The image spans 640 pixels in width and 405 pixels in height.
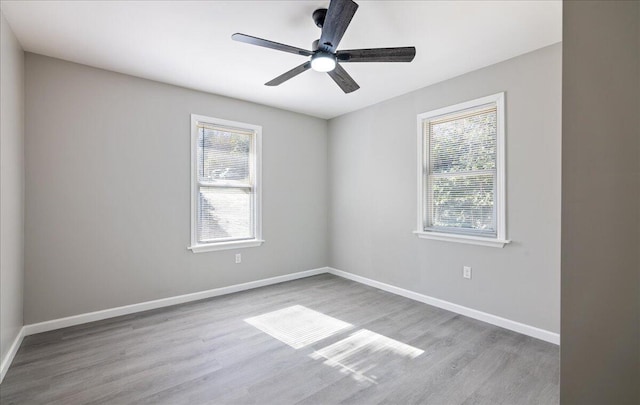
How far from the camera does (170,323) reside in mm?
3006

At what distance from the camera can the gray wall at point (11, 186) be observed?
2.15 meters

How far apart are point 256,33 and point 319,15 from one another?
2.04 ft

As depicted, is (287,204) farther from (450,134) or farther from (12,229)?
(12,229)

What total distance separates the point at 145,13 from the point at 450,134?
3.08m

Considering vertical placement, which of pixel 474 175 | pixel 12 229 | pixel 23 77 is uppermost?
pixel 23 77

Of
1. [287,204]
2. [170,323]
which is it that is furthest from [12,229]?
[287,204]

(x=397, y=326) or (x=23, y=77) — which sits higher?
(x=23, y=77)

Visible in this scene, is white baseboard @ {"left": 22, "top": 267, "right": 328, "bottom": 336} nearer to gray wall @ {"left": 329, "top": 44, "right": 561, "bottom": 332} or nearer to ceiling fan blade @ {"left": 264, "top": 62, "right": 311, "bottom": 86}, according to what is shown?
gray wall @ {"left": 329, "top": 44, "right": 561, "bottom": 332}

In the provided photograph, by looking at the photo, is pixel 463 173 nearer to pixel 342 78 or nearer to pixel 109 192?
pixel 342 78

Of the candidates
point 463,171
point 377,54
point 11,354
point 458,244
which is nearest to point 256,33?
point 377,54

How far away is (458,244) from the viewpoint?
3268 mm

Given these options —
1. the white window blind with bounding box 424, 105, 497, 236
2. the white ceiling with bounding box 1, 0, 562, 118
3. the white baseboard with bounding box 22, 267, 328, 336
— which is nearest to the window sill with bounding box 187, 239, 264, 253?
the white baseboard with bounding box 22, 267, 328, 336

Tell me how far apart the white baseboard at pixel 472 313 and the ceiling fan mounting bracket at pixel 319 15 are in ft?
10.1

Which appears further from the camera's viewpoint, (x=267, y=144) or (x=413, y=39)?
(x=267, y=144)
